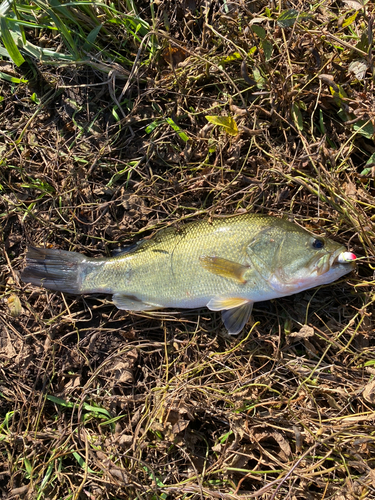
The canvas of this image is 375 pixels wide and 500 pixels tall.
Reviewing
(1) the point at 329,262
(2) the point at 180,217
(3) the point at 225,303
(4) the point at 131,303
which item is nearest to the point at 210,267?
(3) the point at 225,303

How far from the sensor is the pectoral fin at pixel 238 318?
2.88m

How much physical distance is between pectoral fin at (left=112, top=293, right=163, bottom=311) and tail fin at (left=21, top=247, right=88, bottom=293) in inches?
15.2

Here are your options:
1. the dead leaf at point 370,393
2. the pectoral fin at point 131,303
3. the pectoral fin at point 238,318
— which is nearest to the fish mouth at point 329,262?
the pectoral fin at point 238,318

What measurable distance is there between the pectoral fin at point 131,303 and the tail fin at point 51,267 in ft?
1.26

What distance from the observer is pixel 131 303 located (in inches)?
121

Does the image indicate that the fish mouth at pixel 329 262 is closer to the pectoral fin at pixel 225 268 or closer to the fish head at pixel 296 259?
the fish head at pixel 296 259

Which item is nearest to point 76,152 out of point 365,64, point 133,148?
point 133,148

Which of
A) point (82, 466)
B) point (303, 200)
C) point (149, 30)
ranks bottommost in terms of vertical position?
point (82, 466)

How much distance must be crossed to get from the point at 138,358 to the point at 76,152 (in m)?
2.06

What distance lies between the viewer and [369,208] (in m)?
2.90

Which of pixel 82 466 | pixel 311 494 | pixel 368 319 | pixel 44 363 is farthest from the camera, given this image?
pixel 44 363

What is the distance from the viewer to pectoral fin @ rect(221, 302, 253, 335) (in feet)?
9.44

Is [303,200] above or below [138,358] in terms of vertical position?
above

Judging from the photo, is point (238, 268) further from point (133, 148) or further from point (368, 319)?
point (133, 148)
